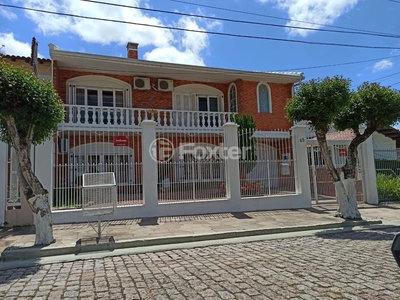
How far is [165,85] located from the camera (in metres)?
15.5

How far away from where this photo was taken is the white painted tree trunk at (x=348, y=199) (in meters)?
8.77

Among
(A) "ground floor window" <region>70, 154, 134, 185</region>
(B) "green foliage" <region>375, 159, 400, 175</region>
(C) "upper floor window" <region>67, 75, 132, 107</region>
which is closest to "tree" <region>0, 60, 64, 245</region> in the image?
(A) "ground floor window" <region>70, 154, 134, 185</region>

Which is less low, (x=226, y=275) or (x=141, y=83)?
(x=141, y=83)

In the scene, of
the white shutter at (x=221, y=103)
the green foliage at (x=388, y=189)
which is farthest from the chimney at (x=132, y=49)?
the green foliage at (x=388, y=189)

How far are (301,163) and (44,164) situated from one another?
8.15 meters

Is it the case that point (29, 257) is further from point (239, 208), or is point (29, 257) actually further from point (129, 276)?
point (239, 208)

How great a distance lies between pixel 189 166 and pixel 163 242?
11.6 feet

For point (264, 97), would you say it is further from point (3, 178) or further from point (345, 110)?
point (3, 178)

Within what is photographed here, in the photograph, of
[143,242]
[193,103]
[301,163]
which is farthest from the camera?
[193,103]

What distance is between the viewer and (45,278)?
4594 millimetres

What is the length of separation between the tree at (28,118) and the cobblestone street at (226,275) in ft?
4.75

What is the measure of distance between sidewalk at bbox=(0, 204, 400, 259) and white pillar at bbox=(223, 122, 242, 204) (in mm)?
680

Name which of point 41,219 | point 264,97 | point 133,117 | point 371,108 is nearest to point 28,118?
point 41,219

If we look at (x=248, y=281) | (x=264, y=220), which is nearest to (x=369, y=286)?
(x=248, y=281)
